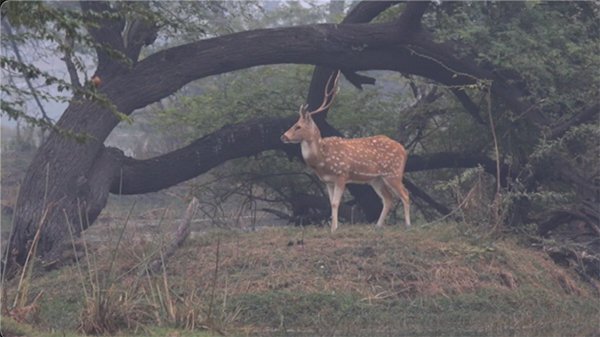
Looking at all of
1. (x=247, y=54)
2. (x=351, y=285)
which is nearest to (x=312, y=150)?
(x=247, y=54)

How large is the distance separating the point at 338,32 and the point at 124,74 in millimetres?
3219

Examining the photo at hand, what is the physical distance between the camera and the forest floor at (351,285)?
12.1 m

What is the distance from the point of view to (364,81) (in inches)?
707

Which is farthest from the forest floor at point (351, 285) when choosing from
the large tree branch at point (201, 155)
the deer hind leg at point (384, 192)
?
the large tree branch at point (201, 155)

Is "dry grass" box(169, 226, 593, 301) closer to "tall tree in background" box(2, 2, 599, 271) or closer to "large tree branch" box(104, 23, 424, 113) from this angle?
"tall tree in background" box(2, 2, 599, 271)

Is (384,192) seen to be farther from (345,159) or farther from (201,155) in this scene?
(201,155)

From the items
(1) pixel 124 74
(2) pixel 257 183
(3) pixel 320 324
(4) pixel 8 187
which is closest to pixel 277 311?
(3) pixel 320 324

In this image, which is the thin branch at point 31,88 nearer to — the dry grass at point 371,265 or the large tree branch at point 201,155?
the large tree branch at point 201,155

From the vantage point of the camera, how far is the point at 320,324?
1238cm

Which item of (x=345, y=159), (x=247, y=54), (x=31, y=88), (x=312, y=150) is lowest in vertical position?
(x=345, y=159)

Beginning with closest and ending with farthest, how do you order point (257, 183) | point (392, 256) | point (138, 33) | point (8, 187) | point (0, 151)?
point (392, 256), point (138, 33), point (257, 183), point (8, 187), point (0, 151)

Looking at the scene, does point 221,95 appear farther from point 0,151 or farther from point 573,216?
point 0,151

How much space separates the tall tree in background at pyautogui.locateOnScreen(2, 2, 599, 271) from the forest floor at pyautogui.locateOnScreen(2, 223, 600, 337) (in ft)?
4.88

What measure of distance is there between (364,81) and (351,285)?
556cm
